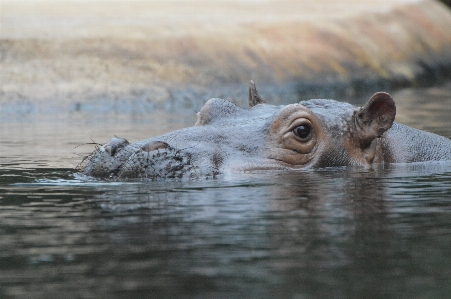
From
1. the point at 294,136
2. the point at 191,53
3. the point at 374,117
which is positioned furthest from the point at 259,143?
the point at 191,53

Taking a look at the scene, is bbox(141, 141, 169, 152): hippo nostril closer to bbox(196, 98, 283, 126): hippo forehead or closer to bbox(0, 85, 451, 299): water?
bbox(0, 85, 451, 299): water

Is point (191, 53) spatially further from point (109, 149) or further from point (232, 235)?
point (232, 235)

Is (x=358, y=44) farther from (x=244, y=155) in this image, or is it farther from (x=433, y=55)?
(x=244, y=155)

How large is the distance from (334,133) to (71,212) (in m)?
2.71

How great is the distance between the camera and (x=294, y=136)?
25.2 feet

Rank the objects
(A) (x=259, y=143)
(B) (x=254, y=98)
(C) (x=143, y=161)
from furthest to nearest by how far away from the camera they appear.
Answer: (B) (x=254, y=98) → (A) (x=259, y=143) → (C) (x=143, y=161)

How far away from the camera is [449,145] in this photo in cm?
873

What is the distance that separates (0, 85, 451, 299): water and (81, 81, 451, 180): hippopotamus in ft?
0.47

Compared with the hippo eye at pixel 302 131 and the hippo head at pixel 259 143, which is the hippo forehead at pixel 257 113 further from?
the hippo eye at pixel 302 131

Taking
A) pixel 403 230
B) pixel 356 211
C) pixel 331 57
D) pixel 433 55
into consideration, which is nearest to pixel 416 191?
pixel 356 211

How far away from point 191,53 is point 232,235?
13.0 meters

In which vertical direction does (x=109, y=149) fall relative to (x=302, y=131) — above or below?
below

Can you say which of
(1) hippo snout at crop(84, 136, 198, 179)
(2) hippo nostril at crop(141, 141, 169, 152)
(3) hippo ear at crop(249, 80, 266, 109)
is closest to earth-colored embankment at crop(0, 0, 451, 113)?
(3) hippo ear at crop(249, 80, 266, 109)

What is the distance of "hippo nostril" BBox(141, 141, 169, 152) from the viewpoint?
6.87 metres
